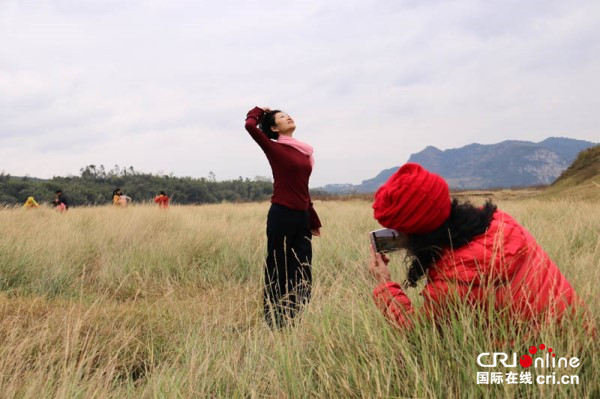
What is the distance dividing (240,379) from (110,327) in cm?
141

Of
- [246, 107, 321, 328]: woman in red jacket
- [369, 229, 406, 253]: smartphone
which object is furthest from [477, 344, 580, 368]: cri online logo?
[246, 107, 321, 328]: woman in red jacket

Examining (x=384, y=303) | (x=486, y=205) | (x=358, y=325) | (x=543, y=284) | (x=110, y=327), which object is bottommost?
(x=110, y=327)

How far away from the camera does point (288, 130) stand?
3402 mm

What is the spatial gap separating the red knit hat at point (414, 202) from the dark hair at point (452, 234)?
3 centimetres

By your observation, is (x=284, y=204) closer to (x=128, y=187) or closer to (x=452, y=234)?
(x=452, y=234)

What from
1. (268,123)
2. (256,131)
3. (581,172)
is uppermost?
(581,172)

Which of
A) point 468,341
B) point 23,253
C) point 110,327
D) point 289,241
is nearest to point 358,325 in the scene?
point 468,341

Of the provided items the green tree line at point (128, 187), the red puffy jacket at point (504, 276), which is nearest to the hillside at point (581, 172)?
the red puffy jacket at point (504, 276)

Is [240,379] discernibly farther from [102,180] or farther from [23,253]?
[102,180]

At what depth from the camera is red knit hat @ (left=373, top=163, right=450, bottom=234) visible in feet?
5.22

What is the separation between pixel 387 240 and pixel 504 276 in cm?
46

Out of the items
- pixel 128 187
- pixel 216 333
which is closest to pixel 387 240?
pixel 216 333

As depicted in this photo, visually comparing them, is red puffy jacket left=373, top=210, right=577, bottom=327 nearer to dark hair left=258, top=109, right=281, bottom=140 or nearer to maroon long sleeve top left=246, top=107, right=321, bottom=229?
maroon long sleeve top left=246, top=107, right=321, bottom=229

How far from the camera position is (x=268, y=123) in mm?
3475
